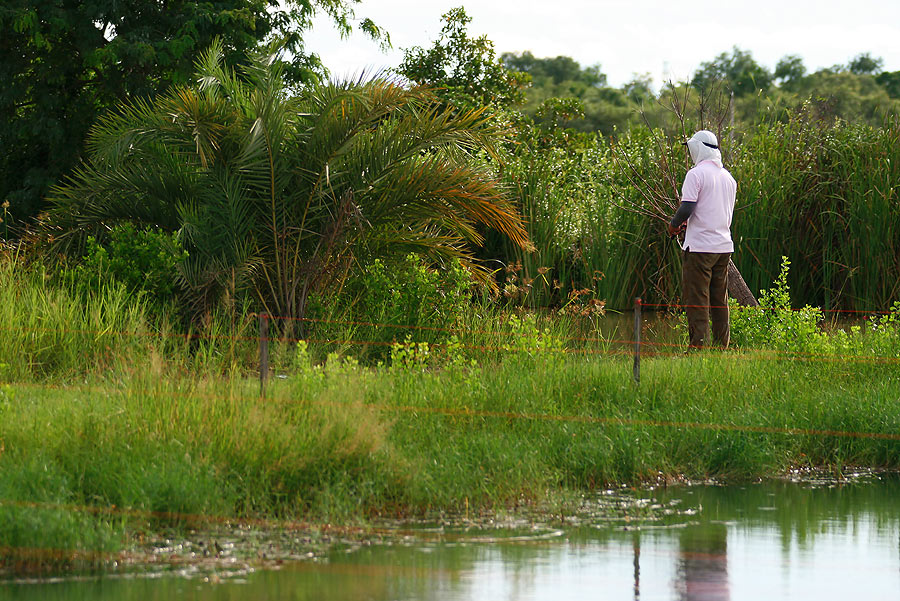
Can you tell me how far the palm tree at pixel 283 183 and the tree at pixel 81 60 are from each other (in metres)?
6.65

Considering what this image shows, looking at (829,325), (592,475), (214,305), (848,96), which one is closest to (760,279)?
(829,325)

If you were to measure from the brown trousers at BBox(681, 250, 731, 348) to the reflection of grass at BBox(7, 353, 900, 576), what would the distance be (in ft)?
4.02

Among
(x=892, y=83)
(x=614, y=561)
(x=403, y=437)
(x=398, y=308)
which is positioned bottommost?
(x=614, y=561)

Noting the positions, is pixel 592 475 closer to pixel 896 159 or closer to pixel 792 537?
pixel 792 537

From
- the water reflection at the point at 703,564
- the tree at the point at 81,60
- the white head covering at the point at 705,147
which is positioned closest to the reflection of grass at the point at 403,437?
the water reflection at the point at 703,564

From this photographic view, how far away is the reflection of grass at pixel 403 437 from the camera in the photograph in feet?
21.7

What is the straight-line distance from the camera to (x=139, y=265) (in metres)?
11.4

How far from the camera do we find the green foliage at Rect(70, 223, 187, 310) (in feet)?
37.0

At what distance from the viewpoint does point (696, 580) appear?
590cm

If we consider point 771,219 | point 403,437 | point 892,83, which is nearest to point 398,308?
point 403,437

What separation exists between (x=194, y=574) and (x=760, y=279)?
11198 mm

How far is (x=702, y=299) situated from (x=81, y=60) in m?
13.0

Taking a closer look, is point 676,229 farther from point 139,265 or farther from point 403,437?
point 139,265

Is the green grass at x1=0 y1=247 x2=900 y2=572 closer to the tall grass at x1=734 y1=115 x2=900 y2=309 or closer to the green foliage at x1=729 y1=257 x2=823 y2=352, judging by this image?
the green foliage at x1=729 y1=257 x2=823 y2=352
